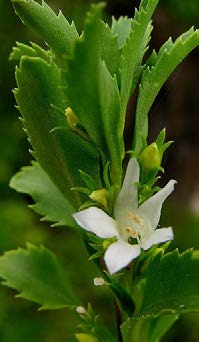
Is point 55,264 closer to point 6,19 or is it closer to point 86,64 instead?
point 86,64

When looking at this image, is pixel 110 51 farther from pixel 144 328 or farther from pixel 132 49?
pixel 144 328

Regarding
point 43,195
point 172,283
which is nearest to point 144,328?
point 172,283

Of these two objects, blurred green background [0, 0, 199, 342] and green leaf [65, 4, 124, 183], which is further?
blurred green background [0, 0, 199, 342]

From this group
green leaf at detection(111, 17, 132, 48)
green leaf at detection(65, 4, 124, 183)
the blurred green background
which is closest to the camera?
green leaf at detection(65, 4, 124, 183)

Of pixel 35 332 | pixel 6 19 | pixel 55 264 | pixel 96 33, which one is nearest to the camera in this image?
pixel 96 33

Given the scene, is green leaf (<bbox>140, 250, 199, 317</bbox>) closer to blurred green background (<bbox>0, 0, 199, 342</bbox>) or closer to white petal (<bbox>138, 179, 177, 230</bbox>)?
white petal (<bbox>138, 179, 177, 230</bbox>)

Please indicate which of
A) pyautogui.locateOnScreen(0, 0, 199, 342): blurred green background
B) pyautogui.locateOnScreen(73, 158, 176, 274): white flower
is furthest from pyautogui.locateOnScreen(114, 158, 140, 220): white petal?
pyautogui.locateOnScreen(0, 0, 199, 342): blurred green background

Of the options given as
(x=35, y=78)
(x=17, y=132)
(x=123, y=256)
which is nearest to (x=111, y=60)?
(x=35, y=78)
